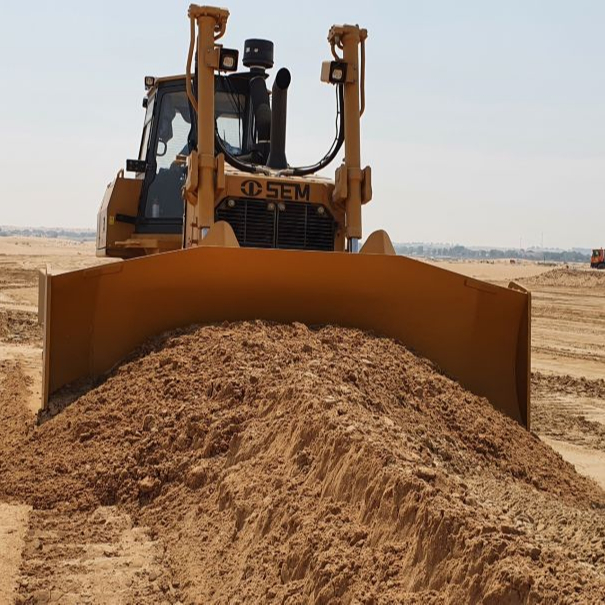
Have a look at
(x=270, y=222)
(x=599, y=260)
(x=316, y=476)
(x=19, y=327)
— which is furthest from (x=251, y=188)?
(x=599, y=260)

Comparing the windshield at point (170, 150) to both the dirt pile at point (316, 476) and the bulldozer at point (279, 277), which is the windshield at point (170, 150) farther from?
the dirt pile at point (316, 476)

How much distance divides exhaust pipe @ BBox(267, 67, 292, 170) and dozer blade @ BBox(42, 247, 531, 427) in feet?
5.52

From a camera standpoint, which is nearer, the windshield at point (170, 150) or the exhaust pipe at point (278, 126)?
the exhaust pipe at point (278, 126)

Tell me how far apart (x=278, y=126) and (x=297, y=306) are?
201cm

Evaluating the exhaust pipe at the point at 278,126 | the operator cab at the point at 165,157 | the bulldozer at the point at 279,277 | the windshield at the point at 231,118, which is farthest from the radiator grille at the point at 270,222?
the operator cab at the point at 165,157

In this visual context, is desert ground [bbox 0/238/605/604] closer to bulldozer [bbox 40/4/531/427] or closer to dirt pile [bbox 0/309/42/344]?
bulldozer [bbox 40/4/531/427]

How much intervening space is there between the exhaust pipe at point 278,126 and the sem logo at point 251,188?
1.77 feet

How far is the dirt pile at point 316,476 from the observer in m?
3.33

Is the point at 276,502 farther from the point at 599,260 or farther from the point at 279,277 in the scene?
the point at 599,260

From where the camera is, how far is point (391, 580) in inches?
133

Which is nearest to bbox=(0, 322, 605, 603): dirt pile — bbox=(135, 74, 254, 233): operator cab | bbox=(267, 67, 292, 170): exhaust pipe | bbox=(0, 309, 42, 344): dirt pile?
bbox=(267, 67, 292, 170): exhaust pipe

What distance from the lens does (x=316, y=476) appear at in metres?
4.24

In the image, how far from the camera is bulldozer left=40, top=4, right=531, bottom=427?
20.9 ft

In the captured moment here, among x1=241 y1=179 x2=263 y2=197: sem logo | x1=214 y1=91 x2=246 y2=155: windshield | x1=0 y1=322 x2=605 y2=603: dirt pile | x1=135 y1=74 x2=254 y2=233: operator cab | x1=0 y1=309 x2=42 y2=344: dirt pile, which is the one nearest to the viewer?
x1=0 y1=322 x2=605 y2=603: dirt pile
